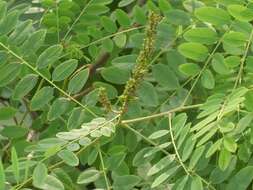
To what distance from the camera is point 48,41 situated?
120cm

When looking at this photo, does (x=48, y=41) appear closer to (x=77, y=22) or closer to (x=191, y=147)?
(x=77, y=22)

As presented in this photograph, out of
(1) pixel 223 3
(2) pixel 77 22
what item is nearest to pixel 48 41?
(2) pixel 77 22

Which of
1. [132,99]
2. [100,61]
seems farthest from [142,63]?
[100,61]

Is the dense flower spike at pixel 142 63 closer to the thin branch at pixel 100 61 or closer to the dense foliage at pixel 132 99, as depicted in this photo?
the dense foliage at pixel 132 99

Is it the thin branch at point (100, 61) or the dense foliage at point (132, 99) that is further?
the thin branch at point (100, 61)

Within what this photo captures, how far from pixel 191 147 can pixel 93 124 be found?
14cm

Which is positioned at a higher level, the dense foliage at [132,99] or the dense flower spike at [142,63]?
the dense flower spike at [142,63]

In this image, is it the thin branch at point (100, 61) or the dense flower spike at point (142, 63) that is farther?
the thin branch at point (100, 61)

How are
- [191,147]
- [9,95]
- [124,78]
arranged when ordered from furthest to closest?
1. [9,95]
2. [124,78]
3. [191,147]

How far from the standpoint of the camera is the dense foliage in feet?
3.14

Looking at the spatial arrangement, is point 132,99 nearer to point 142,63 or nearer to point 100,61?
point 142,63

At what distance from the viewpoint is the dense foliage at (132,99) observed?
96 centimetres

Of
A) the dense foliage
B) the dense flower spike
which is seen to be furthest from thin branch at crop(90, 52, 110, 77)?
the dense flower spike

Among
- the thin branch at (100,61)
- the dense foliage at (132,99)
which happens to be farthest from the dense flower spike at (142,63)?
the thin branch at (100,61)
